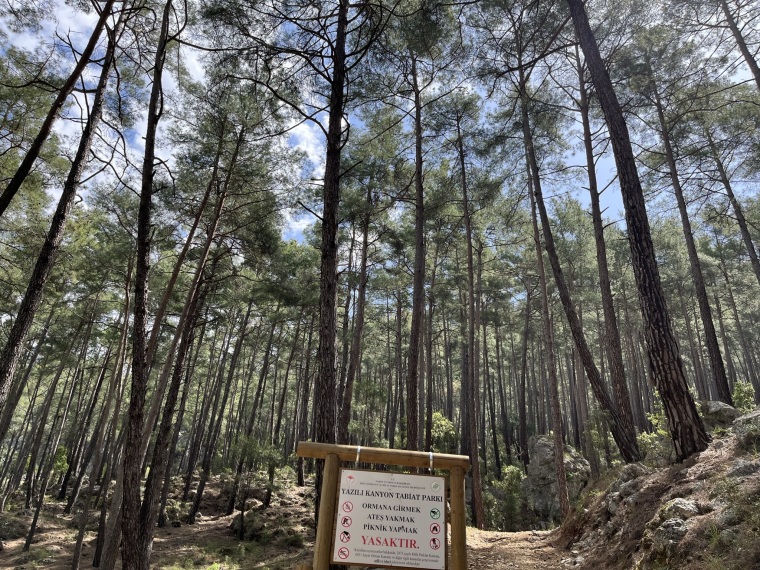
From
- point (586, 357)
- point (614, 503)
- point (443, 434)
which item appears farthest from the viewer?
point (443, 434)

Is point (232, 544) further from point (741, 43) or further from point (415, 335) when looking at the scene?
point (741, 43)

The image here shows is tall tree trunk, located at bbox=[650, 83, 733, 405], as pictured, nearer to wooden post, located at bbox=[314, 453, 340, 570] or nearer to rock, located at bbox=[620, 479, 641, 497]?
rock, located at bbox=[620, 479, 641, 497]

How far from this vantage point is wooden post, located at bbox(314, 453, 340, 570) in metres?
2.59

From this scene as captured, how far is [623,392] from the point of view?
7.86 metres

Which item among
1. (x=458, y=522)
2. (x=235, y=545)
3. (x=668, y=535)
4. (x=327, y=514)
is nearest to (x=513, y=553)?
(x=668, y=535)

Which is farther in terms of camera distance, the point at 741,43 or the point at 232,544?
the point at 232,544

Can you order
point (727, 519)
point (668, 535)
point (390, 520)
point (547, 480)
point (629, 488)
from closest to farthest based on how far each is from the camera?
point (390, 520) < point (727, 519) < point (668, 535) < point (629, 488) < point (547, 480)

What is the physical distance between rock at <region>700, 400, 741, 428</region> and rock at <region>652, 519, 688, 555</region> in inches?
237

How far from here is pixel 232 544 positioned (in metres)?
12.4

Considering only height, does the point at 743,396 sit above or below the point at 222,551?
above

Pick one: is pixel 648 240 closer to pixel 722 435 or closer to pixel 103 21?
pixel 722 435

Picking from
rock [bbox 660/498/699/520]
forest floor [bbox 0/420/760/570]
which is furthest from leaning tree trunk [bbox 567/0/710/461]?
rock [bbox 660/498/699/520]

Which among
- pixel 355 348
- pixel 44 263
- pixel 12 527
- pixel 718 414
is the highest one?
pixel 355 348

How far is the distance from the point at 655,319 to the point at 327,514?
425 cm
